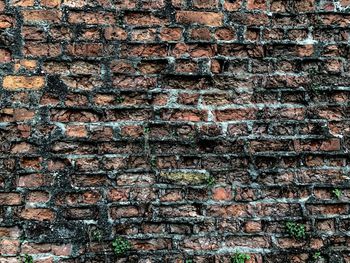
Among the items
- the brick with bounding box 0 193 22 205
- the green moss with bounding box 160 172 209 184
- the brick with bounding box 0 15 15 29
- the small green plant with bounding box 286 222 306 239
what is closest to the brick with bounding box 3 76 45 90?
the brick with bounding box 0 15 15 29

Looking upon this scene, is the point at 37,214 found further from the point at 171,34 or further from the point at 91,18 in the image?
the point at 171,34

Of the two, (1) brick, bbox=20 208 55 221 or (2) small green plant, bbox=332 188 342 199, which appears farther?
(2) small green plant, bbox=332 188 342 199

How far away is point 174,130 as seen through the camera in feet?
6.97

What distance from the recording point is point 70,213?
2.05 m

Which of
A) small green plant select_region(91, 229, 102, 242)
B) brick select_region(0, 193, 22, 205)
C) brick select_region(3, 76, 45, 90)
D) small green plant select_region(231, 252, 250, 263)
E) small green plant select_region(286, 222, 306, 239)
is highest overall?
brick select_region(3, 76, 45, 90)

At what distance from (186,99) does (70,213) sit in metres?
0.81

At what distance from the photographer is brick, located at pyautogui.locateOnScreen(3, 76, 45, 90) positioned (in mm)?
2047

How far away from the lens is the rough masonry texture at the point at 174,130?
2051 millimetres

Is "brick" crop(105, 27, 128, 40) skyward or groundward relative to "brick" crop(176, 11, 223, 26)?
groundward

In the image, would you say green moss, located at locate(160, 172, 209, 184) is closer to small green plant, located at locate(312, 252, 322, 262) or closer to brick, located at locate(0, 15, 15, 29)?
small green plant, located at locate(312, 252, 322, 262)

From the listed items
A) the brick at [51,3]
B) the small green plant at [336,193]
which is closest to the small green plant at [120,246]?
the small green plant at [336,193]

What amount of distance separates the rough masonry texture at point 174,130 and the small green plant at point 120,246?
29 millimetres

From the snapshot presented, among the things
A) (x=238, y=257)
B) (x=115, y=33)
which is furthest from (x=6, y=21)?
(x=238, y=257)

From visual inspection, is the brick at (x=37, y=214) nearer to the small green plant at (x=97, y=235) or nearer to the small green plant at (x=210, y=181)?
the small green plant at (x=97, y=235)
